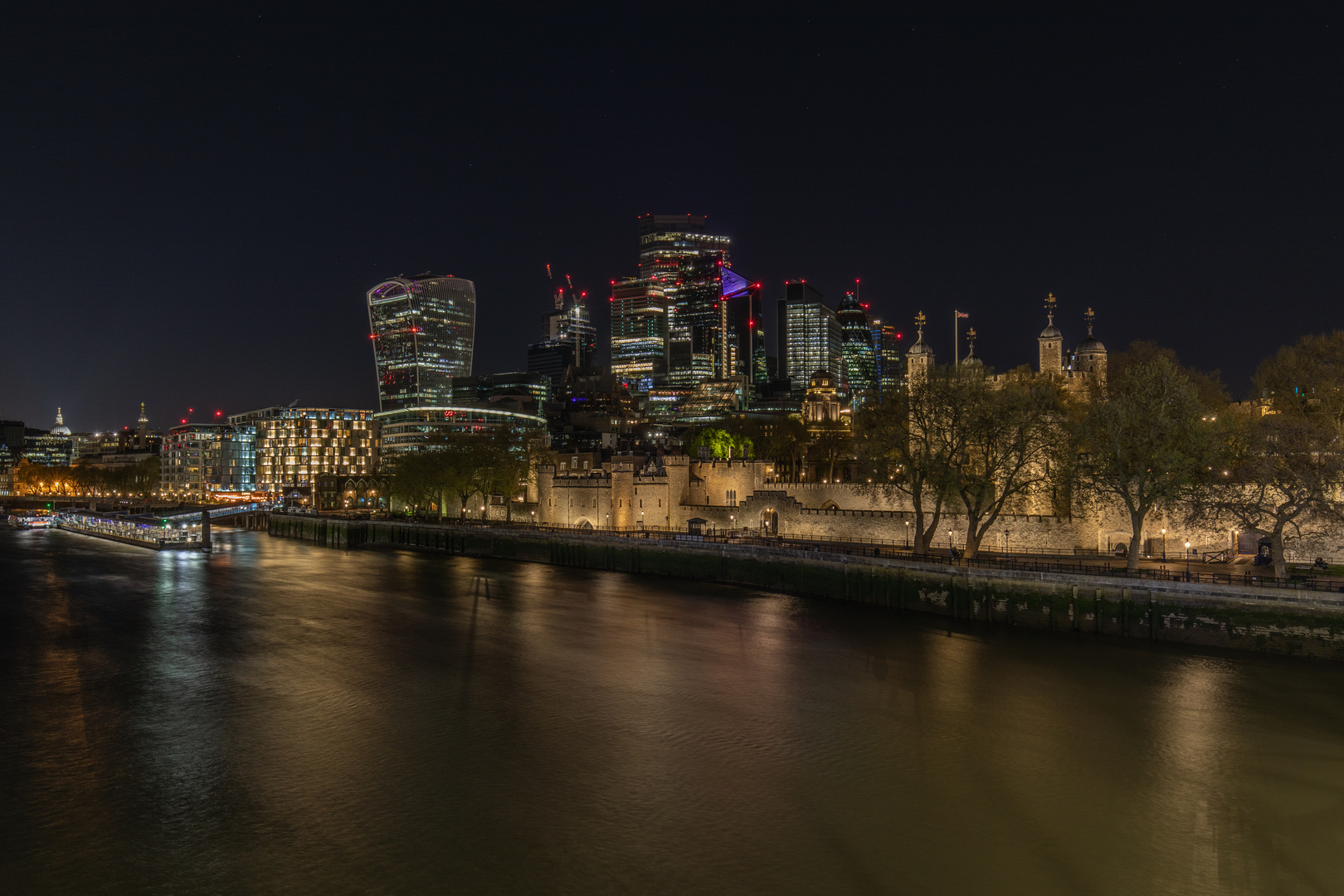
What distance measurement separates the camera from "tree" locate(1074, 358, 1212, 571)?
36.5 meters

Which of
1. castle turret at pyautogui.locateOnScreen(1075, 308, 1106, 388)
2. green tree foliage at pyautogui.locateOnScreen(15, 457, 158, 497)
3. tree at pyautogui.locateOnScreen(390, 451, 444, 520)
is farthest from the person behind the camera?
green tree foliage at pyautogui.locateOnScreen(15, 457, 158, 497)

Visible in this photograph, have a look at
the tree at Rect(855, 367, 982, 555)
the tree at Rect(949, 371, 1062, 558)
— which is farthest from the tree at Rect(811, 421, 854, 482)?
the tree at Rect(949, 371, 1062, 558)

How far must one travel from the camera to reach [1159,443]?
123ft

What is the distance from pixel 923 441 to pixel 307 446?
15823 centimetres

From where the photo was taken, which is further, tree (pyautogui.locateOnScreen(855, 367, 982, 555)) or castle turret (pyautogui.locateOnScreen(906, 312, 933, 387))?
castle turret (pyautogui.locateOnScreen(906, 312, 933, 387))

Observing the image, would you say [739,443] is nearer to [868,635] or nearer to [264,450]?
[868,635]

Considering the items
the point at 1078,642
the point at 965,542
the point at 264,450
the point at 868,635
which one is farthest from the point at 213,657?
the point at 264,450

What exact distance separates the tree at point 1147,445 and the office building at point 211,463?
180 meters

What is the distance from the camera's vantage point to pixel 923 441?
4719cm

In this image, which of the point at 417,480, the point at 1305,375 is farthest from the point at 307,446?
the point at 1305,375

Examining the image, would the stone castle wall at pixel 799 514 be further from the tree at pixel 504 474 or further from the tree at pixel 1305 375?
the tree at pixel 1305 375

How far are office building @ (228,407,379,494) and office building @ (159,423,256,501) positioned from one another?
6.13 m

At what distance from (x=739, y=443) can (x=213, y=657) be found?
80.9 m

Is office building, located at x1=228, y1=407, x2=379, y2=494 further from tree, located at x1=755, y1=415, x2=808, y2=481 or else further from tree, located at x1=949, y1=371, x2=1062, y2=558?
tree, located at x1=949, y1=371, x2=1062, y2=558
